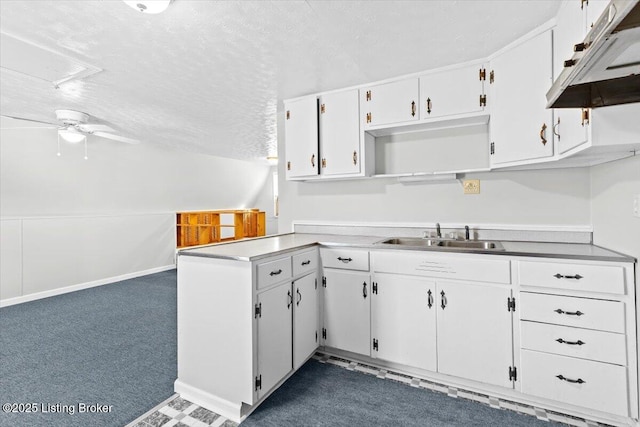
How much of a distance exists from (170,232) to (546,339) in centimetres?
618

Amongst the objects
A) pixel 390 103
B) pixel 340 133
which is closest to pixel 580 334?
pixel 390 103

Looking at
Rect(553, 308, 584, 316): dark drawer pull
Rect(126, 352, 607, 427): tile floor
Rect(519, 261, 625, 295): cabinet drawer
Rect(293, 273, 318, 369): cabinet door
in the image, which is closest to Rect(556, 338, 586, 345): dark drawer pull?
Rect(553, 308, 584, 316): dark drawer pull

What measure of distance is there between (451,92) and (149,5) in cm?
210

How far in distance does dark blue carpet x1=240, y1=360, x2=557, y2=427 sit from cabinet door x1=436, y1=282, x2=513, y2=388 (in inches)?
7.7

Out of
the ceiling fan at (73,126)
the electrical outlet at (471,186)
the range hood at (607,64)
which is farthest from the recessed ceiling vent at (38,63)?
the electrical outlet at (471,186)

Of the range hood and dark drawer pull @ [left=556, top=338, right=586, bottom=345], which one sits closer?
the range hood

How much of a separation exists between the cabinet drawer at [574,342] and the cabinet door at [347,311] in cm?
103

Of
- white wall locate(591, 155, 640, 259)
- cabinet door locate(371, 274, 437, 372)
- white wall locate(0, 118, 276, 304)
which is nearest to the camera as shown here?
white wall locate(591, 155, 640, 259)

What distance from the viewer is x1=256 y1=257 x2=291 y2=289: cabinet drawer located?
6.20ft

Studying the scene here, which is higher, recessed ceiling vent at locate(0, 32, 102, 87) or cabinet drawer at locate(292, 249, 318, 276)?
recessed ceiling vent at locate(0, 32, 102, 87)

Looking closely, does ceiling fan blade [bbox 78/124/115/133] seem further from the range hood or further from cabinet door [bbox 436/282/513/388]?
the range hood

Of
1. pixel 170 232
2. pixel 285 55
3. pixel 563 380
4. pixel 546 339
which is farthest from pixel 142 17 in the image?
pixel 170 232

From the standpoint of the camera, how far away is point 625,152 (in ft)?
5.42

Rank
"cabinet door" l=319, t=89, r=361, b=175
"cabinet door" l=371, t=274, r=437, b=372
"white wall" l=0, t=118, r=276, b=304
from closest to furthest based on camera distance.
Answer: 1. "cabinet door" l=371, t=274, r=437, b=372
2. "cabinet door" l=319, t=89, r=361, b=175
3. "white wall" l=0, t=118, r=276, b=304
